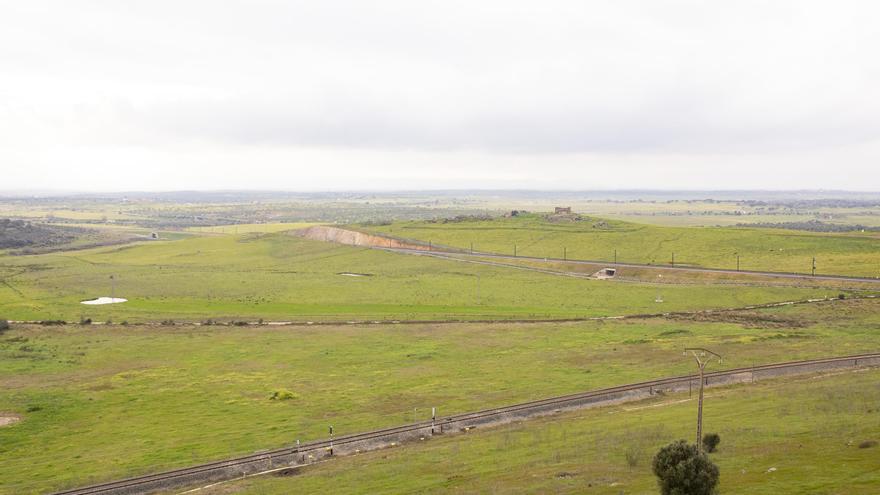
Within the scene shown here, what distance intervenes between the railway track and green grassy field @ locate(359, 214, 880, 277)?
210 ft

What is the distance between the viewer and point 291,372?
61969 mm

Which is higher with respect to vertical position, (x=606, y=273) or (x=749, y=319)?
(x=606, y=273)

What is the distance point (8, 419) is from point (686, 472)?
47.6 metres

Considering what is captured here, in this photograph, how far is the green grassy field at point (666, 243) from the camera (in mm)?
120312

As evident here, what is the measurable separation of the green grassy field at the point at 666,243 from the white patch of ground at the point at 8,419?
110267 mm

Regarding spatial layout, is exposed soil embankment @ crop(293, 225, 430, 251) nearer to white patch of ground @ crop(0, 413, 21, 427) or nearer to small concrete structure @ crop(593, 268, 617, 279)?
small concrete structure @ crop(593, 268, 617, 279)

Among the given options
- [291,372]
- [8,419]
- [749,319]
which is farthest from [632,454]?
[749,319]

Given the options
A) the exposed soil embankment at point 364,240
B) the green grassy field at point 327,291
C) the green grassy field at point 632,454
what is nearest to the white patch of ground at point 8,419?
the green grassy field at point 632,454

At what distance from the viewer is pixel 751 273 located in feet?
366

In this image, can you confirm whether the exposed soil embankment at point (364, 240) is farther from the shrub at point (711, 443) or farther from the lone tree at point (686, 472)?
the lone tree at point (686, 472)

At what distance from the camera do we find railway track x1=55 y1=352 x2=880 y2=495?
120 feet

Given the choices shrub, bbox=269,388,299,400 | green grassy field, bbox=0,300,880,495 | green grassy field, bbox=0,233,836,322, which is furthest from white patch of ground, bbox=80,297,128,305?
shrub, bbox=269,388,299,400

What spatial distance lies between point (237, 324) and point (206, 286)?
121 feet

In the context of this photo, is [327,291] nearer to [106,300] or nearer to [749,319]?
[106,300]
